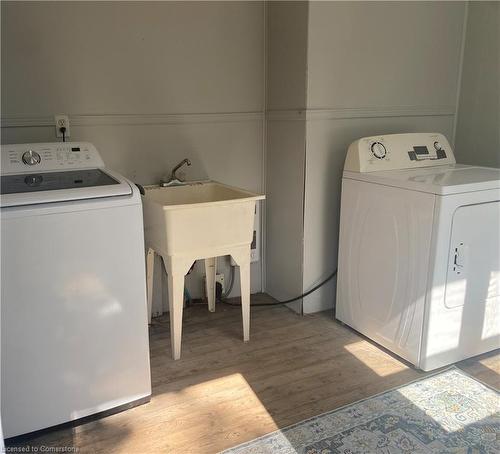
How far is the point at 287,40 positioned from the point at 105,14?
913 millimetres

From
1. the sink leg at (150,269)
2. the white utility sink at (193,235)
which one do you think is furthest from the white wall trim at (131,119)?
the sink leg at (150,269)

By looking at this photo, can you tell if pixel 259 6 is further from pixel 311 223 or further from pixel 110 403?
pixel 110 403

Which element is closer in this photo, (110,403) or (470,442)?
(470,442)

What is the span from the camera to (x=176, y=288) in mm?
2137

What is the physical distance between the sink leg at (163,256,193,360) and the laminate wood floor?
11cm

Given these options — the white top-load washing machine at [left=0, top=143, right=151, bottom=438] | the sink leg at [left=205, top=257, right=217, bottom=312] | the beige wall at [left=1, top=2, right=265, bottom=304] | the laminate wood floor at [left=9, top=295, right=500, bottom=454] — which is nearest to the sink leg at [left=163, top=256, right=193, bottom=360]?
the laminate wood floor at [left=9, top=295, right=500, bottom=454]

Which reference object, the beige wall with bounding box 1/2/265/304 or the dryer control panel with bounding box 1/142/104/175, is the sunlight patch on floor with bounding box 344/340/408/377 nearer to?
the beige wall with bounding box 1/2/265/304

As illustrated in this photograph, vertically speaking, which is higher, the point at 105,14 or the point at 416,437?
the point at 105,14

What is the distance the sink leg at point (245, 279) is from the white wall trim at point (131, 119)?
800 millimetres

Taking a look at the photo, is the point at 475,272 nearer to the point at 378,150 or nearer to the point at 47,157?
the point at 378,150

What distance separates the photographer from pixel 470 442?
66.6 inches

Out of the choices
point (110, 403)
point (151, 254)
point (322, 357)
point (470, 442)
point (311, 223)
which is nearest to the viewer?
point (470, 442)

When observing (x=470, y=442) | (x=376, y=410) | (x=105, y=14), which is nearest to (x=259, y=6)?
(x=105, y=14)

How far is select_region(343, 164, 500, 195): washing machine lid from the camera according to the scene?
6.37ft
